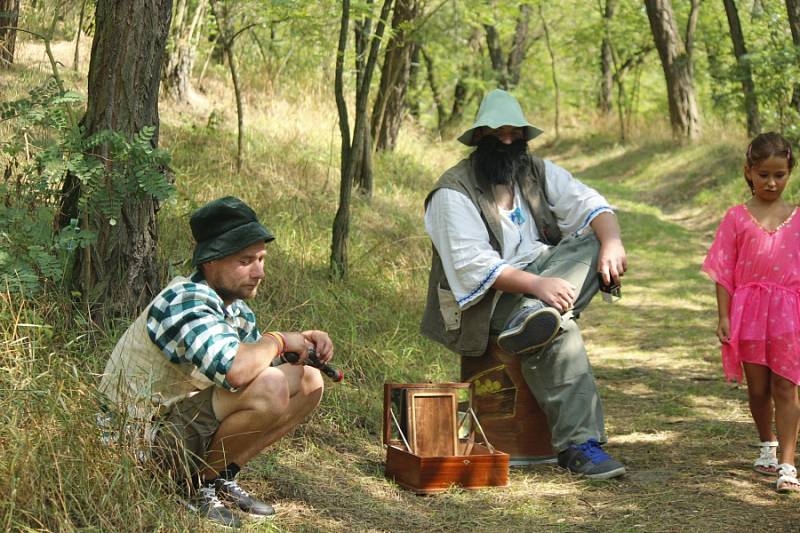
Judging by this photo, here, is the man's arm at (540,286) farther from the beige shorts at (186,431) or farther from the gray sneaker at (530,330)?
the beige shorts at (186,431)

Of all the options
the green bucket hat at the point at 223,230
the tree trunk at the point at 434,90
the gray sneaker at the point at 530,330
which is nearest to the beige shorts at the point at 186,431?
the green bucket hat at the point at 223,230

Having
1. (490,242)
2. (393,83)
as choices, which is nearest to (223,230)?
(490,242)

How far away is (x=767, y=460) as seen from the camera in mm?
4180

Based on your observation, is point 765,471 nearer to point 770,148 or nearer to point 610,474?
point 610,474

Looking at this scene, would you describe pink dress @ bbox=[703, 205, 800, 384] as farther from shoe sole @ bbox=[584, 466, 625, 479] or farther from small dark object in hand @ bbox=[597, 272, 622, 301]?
shoe sole @ bbox=[584, 466, 625, 479]

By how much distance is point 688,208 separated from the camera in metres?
13.6

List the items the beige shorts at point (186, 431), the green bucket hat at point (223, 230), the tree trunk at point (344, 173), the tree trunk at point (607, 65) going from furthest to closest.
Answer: the tree trunk at point (607, 65)
the tree trunk at point (344, 173)
the green bucket hat at point (223, 230)
the beige shorts at point (186, 431)

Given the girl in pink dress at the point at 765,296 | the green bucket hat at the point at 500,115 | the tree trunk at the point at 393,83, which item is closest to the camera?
the girl in pink dress at the point at 765,296

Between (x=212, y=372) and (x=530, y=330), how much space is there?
1.63 metres

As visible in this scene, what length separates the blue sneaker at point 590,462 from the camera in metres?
4.18

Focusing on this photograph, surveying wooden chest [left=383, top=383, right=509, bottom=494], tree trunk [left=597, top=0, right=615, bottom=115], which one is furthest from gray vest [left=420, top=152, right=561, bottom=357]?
tree trunk [left=597, top=0, right=615, bottom=115]

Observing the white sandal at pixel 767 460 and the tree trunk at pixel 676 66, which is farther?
the tree trunk at pixel 676 66

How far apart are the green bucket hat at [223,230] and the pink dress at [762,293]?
216cm

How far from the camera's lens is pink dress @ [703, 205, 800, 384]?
4.07 m
